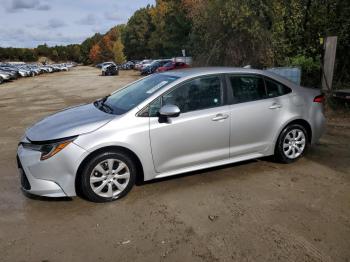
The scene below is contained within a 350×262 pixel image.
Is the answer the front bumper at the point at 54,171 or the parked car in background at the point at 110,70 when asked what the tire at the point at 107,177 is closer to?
the front bumper at the point at 54,171

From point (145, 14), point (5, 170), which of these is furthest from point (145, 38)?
point (5, 170)

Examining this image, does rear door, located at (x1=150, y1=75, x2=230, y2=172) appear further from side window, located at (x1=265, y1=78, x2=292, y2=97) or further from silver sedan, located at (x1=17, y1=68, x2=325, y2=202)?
side window, located at (x1=265, y1=78, x2=292, y2=97)

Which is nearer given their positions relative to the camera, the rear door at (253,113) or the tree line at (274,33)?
the rear door at (253,113)

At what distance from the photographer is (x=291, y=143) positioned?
5.51m

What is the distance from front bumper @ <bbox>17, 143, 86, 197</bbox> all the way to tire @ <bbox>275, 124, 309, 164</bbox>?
2915mm

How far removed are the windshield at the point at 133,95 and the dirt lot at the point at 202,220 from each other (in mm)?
1105

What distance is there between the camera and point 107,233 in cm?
369

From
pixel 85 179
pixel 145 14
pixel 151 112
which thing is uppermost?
pixel 145 14

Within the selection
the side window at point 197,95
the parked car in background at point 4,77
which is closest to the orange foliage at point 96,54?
the parked car in background at point 4,77

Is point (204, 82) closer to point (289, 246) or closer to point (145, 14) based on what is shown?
point (289, 246)

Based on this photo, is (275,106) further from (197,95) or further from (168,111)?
(168,111)

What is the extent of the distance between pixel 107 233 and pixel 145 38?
8102 centimetres

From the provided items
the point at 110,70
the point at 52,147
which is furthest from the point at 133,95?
the point at 110,70

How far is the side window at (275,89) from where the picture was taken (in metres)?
5.32
